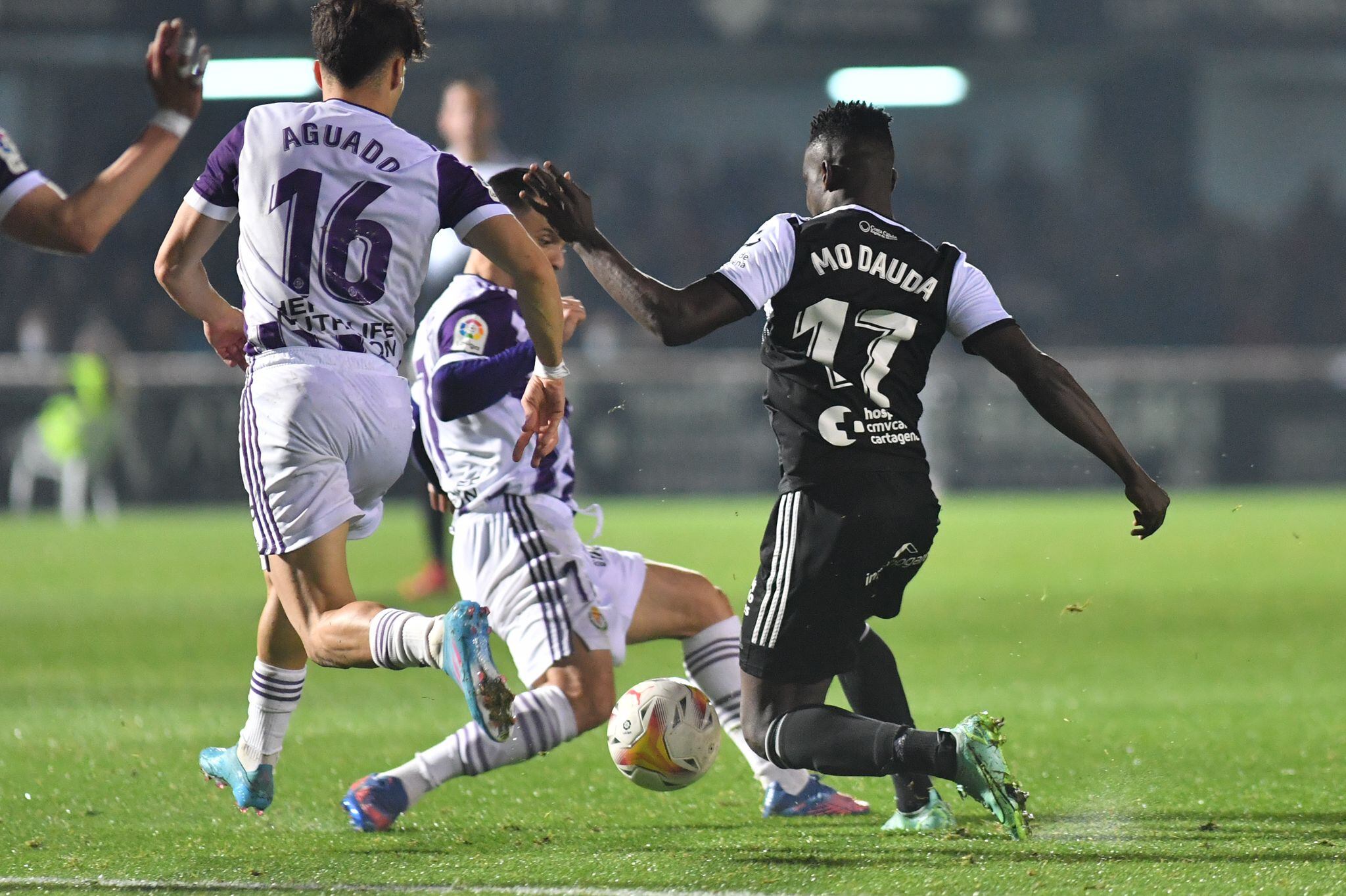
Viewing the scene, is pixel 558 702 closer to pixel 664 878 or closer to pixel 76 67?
pixel 664 878

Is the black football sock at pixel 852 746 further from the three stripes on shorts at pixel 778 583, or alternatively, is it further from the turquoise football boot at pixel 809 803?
the turquoise football boot at pixel 809 803

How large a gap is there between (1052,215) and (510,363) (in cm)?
2171

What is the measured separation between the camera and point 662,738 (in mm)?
4375

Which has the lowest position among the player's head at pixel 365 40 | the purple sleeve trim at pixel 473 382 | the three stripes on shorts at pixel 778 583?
the three stripes on shorts at pixel 778 583

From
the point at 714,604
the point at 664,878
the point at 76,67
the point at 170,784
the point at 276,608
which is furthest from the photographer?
the point at 76,67

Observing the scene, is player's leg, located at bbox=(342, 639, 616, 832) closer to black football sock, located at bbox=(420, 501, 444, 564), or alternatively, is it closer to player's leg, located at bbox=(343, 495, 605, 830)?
player's leg, located at bbox=(343, 495, 605, 830)

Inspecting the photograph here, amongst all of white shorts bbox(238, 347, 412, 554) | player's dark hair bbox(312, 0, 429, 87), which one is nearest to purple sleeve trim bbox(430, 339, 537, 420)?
white shorts bbox(238, 347, 412, 554)

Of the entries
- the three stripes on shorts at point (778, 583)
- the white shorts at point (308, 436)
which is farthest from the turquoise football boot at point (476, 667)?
the three stripes on shorts at point (778, 583)

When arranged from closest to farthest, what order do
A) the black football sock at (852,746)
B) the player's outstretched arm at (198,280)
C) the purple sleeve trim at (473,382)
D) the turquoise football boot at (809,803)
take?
the black football sock at (852,746)
the player's outstretched arm at (198,280)
the purple sleeve trim at (473,382)
the turquoise football boot at (809,803)

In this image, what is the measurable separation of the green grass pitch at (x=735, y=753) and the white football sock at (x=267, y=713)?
0.21m

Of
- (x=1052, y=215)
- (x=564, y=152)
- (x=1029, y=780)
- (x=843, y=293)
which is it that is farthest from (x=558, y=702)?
(x=1052, y=215)

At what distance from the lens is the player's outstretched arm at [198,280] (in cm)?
419

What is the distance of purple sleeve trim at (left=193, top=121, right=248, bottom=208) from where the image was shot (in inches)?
159

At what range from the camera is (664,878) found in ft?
12.2
